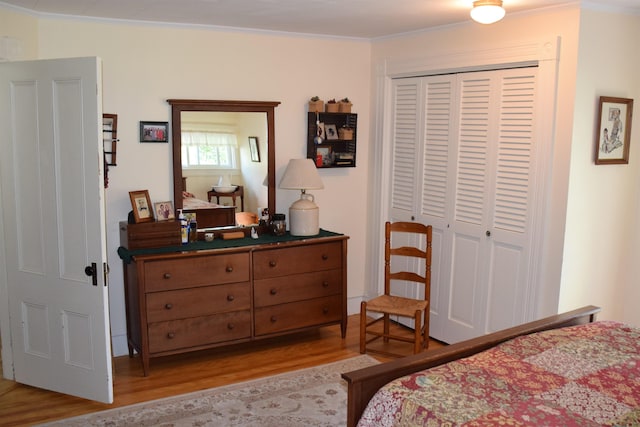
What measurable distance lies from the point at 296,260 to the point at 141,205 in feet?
3.94

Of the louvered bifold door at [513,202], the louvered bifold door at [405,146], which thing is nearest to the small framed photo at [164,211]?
the louvered bifold door at [405,146]

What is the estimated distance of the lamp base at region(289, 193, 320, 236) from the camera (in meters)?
4.46

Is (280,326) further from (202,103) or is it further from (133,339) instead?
(202,103)

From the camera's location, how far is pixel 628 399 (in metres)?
2.05

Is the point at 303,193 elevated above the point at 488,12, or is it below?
below

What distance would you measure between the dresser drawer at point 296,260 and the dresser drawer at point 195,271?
0.12 meters

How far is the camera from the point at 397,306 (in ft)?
13.4

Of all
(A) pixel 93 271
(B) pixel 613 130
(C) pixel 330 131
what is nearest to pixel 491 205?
(B) pixel 613 130

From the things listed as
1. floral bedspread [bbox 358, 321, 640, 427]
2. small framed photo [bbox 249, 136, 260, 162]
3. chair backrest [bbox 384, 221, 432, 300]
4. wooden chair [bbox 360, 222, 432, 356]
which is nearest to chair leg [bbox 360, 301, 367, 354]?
wooden chair [bbox 360, 222, 432, 356]

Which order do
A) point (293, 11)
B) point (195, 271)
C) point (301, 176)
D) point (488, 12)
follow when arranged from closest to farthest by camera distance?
1. point (488, 12)
2. point (293, 11)
3. point (195, 271)
4. point (301, 176)

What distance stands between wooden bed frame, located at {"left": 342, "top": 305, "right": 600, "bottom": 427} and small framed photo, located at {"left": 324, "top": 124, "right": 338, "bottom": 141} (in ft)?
8.23

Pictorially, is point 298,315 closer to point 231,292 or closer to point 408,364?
point 231,292

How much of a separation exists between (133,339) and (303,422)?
4.91 ft

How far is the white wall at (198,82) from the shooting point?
13.0 feet
